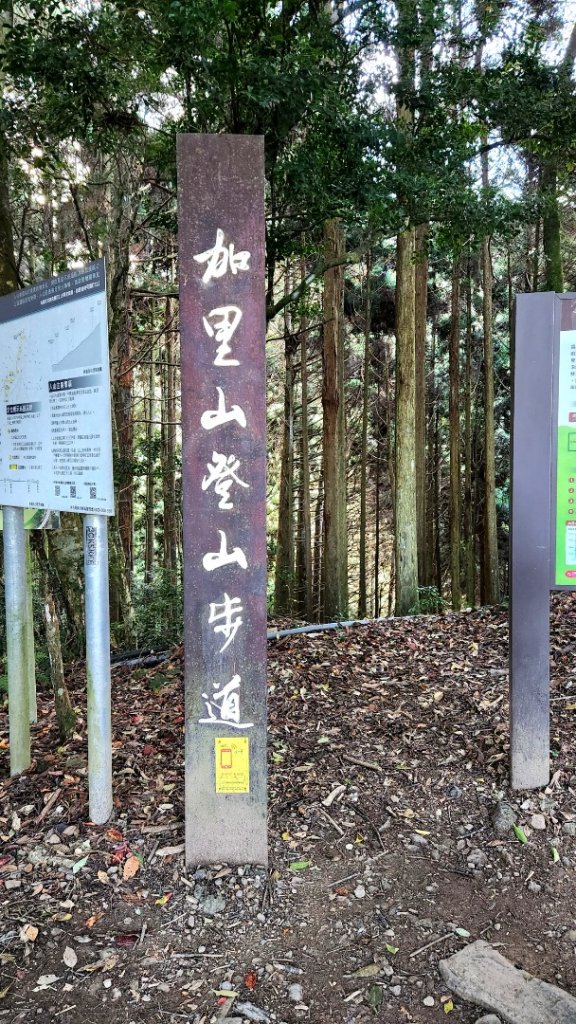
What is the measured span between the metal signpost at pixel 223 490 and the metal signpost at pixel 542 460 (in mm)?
1366

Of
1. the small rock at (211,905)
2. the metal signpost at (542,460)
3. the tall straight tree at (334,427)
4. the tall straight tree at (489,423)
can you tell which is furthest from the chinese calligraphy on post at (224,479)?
the tall straight tree at (489,423)

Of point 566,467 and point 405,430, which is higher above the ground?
point 405,430

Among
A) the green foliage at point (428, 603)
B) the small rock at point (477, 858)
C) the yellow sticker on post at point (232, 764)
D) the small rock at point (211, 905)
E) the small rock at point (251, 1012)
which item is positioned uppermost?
the yellow sticker on post at point (232, 764)

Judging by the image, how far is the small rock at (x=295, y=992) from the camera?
2.19 metres

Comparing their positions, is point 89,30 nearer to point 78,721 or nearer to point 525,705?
point 78,721

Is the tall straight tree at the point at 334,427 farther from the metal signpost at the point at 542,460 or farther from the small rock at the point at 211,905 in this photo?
the small rock at the point at 211,905

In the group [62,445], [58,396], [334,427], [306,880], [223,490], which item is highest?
[334,427]

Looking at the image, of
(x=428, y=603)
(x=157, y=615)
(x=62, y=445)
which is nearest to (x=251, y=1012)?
(x=62, y=445)

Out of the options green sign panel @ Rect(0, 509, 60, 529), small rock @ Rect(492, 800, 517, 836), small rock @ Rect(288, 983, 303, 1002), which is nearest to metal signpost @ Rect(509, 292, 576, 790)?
small rock @ Rect(492, 800, 517, 836)

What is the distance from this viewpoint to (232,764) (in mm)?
2762

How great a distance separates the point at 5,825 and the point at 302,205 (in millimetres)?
5040

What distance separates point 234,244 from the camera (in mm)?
2580

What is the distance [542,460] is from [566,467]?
128 millimetres

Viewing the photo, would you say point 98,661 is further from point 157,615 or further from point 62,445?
point 157,615
